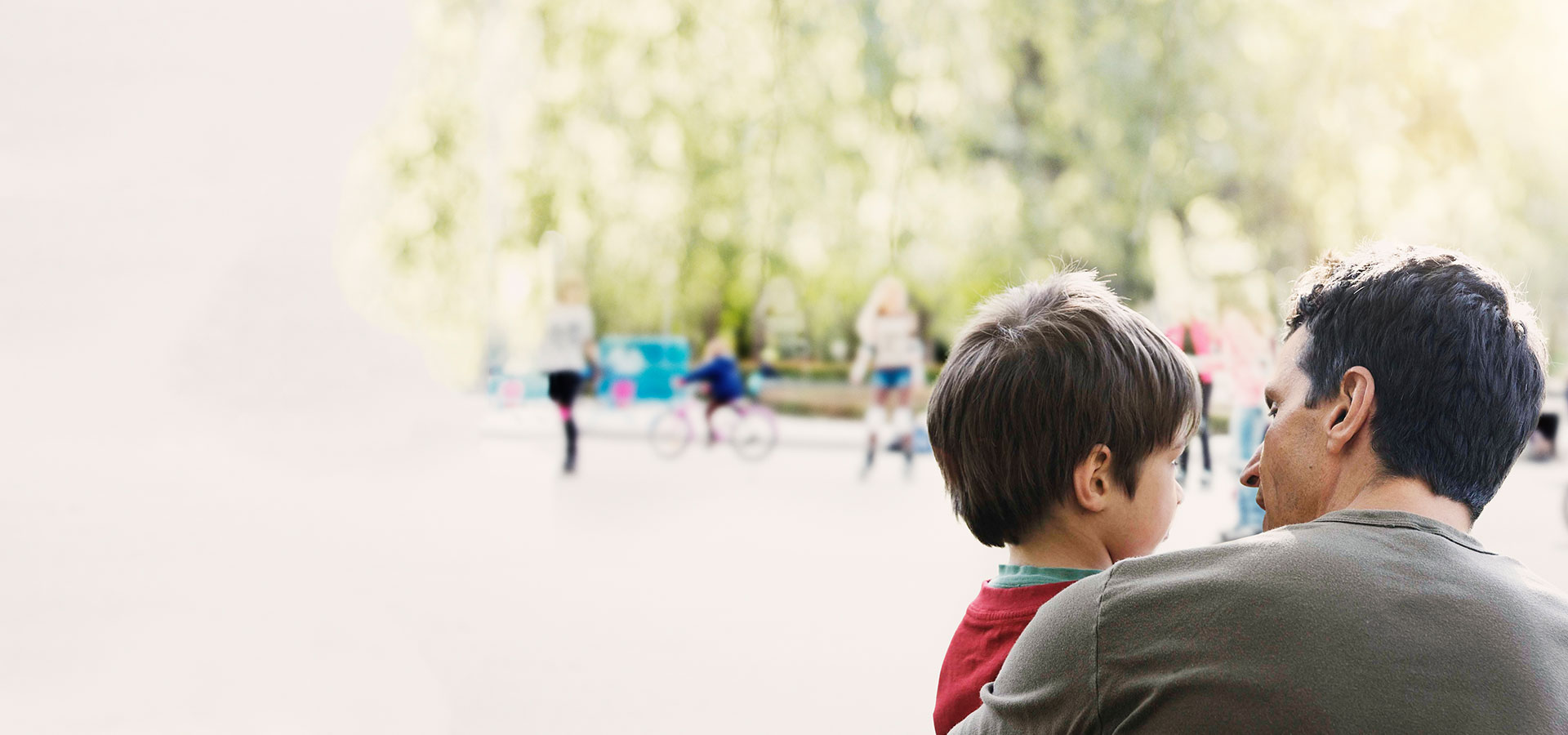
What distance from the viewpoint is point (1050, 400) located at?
1.18 meters

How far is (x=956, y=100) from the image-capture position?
12.4 meters

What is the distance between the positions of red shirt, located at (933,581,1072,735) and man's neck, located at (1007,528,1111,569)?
1.4 inches

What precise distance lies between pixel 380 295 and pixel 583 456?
5.42 meters

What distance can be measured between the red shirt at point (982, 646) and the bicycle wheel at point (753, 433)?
310 inches

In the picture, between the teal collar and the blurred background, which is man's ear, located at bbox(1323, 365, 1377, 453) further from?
the blurred background

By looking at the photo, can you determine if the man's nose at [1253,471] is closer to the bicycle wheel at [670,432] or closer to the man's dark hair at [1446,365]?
the man's dark hair at [1446,365]

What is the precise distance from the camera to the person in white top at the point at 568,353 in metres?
7.95

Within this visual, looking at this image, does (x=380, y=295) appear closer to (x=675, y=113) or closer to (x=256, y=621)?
(x=675, y=113)

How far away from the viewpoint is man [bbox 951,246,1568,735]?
764mm

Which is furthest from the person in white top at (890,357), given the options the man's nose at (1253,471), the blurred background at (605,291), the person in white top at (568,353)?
the man's nose at (1253,471)

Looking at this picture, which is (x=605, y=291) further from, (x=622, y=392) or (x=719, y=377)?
(x=719, y=377)

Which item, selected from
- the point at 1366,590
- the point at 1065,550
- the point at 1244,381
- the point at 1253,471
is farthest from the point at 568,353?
the point at 1366,590

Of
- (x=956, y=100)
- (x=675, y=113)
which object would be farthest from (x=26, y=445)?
(x=956, y=100)

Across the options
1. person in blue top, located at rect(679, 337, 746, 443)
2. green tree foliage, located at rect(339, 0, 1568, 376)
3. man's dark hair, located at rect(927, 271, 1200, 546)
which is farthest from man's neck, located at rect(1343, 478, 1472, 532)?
green tree foliage, located at rect(339, 0, 1568, 376)
